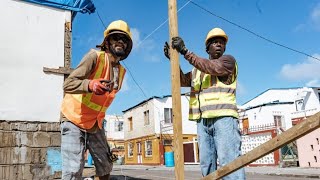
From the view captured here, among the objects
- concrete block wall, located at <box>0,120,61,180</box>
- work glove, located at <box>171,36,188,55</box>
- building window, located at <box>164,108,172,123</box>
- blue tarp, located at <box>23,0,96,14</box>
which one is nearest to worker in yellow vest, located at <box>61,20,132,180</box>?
work glove, located at <box>171,36,188,55</box>

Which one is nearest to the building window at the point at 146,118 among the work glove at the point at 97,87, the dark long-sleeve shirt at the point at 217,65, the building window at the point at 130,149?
the building window at the point at 130,149

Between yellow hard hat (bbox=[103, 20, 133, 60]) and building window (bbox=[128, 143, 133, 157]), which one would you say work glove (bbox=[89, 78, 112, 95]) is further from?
building window (bbox=[128, 143, 133, 157])

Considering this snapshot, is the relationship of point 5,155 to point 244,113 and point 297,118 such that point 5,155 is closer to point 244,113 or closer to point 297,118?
point 297,118

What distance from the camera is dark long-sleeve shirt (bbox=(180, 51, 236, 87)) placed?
11.4 ft

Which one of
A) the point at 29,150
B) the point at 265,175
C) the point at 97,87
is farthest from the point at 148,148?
the point at 97,87

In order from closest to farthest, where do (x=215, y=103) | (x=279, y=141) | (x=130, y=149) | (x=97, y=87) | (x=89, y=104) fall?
(x=279, y=141)
(x=97, y=87)
(x=89, y=104)
(x=215, y=103)
(x=130, y=149)

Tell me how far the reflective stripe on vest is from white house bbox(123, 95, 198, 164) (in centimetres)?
2474

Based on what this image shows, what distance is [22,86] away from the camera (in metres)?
6.91

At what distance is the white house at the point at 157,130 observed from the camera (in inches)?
1225

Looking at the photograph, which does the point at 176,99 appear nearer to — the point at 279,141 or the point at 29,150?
the point at 279,141

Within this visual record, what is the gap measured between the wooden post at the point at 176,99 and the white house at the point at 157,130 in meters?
25.1

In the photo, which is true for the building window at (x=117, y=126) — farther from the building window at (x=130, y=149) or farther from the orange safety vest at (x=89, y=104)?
the orange safety vest at (x=89, y=104)

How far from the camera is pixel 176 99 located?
11.6 feet

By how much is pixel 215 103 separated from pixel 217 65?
410mm
